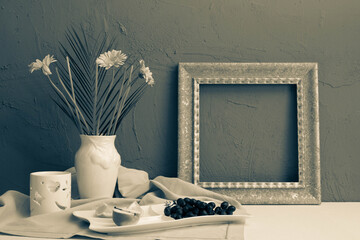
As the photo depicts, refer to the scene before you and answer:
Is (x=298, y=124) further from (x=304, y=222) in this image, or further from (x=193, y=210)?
(x=193, y=210)

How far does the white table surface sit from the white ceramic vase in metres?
0.27

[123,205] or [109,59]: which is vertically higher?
[109,59]

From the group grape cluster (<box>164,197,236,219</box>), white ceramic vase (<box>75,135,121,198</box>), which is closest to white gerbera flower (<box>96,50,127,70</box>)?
white ceramic vase (<box>75,135,121,198</box>)

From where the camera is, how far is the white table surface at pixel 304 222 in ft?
2.77

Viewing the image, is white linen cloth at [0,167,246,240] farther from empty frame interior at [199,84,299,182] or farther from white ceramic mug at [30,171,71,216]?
empty frame interior at [199,84,299,182]

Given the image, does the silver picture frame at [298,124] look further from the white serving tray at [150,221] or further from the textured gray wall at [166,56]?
the white serving tray at [150,221]

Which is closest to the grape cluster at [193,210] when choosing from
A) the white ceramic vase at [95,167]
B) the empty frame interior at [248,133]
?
the white ceramic vase at [95,167]

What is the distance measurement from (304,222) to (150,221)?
1.35 ft

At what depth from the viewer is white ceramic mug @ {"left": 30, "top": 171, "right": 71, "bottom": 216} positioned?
0.93 m

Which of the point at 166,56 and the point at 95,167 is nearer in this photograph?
the point at 95,167

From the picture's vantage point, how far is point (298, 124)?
1231mm

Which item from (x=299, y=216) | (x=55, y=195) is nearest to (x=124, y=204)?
(x=55, y=195)

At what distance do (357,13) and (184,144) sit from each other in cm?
76

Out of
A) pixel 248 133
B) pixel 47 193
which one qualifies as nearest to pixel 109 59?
pixel 47 193
